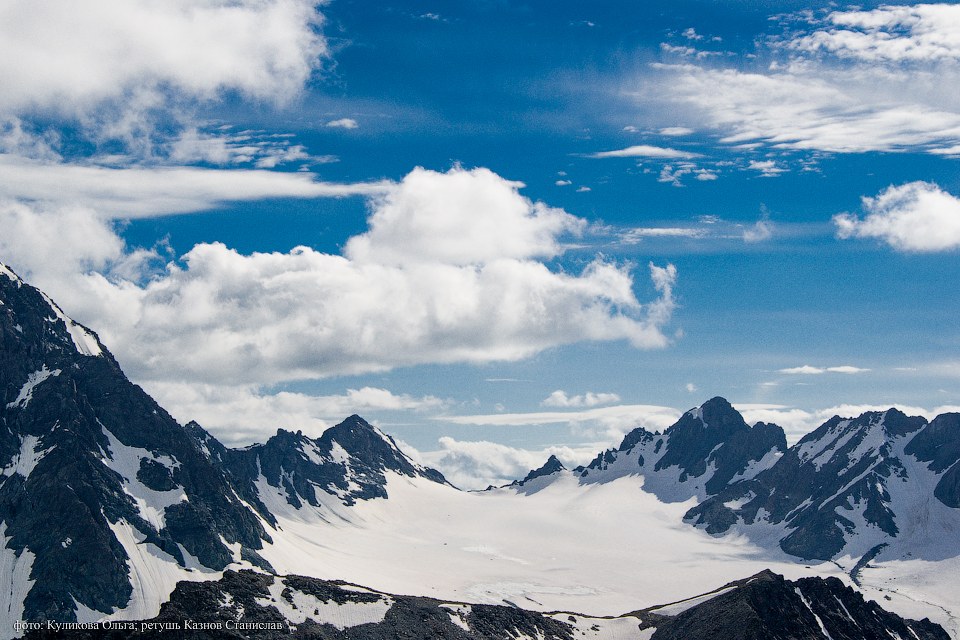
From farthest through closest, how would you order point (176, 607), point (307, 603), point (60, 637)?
point (307, 603) → point (176, 607) → point (60, 637)

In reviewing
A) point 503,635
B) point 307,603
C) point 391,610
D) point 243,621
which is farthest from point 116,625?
point 503,635

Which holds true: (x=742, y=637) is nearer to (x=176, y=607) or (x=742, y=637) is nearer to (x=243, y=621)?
(x=243, y=621)

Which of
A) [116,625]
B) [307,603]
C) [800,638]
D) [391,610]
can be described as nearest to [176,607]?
[116,625]

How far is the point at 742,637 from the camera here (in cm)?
18725

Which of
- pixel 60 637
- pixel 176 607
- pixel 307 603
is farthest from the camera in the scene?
pixel 307 603

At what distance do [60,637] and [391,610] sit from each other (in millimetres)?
60434

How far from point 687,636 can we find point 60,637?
368ft

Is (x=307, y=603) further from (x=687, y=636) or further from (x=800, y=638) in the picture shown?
(x=800, y=638)

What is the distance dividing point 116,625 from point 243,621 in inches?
846

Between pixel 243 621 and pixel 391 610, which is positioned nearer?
pixel 243 621

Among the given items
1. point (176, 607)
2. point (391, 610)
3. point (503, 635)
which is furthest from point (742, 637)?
point (176, 607)

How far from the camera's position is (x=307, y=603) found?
614 ft

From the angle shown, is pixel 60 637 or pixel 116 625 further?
pixel 116 625

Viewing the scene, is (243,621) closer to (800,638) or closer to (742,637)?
(742,637)
